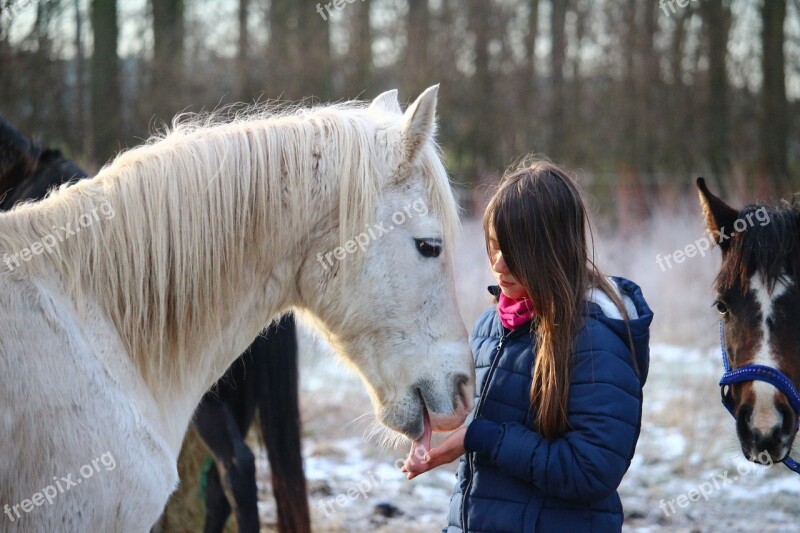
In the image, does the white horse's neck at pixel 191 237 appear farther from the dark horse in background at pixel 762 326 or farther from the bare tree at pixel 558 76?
the bare tree at pixel 558 76

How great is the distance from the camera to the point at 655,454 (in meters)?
5.47

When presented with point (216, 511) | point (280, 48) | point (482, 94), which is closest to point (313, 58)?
point (280, 48)

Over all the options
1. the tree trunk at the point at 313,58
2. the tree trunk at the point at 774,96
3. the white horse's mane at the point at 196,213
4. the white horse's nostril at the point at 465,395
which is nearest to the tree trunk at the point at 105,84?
the tree trunk at the point at 313,58

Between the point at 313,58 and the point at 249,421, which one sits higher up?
the point at 313,58

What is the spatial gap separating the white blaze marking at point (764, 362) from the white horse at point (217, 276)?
102cm

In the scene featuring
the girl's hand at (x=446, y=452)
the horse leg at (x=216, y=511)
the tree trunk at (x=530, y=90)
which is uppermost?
the tree trunk at (x=530, y=90)

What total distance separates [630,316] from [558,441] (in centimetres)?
40

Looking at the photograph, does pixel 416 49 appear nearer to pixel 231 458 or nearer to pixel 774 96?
pixel 774 96

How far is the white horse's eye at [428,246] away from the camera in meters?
2.21

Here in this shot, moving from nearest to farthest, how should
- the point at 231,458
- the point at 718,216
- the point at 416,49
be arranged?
the point at 718,216, the point at 231,458, the point at 416,49

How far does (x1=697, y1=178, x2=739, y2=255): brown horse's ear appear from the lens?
2.89m

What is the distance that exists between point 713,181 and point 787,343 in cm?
919

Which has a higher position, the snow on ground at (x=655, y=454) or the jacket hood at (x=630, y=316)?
the jacket hood at (x=630, y=316)

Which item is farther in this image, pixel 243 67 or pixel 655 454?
pixel 243 67
